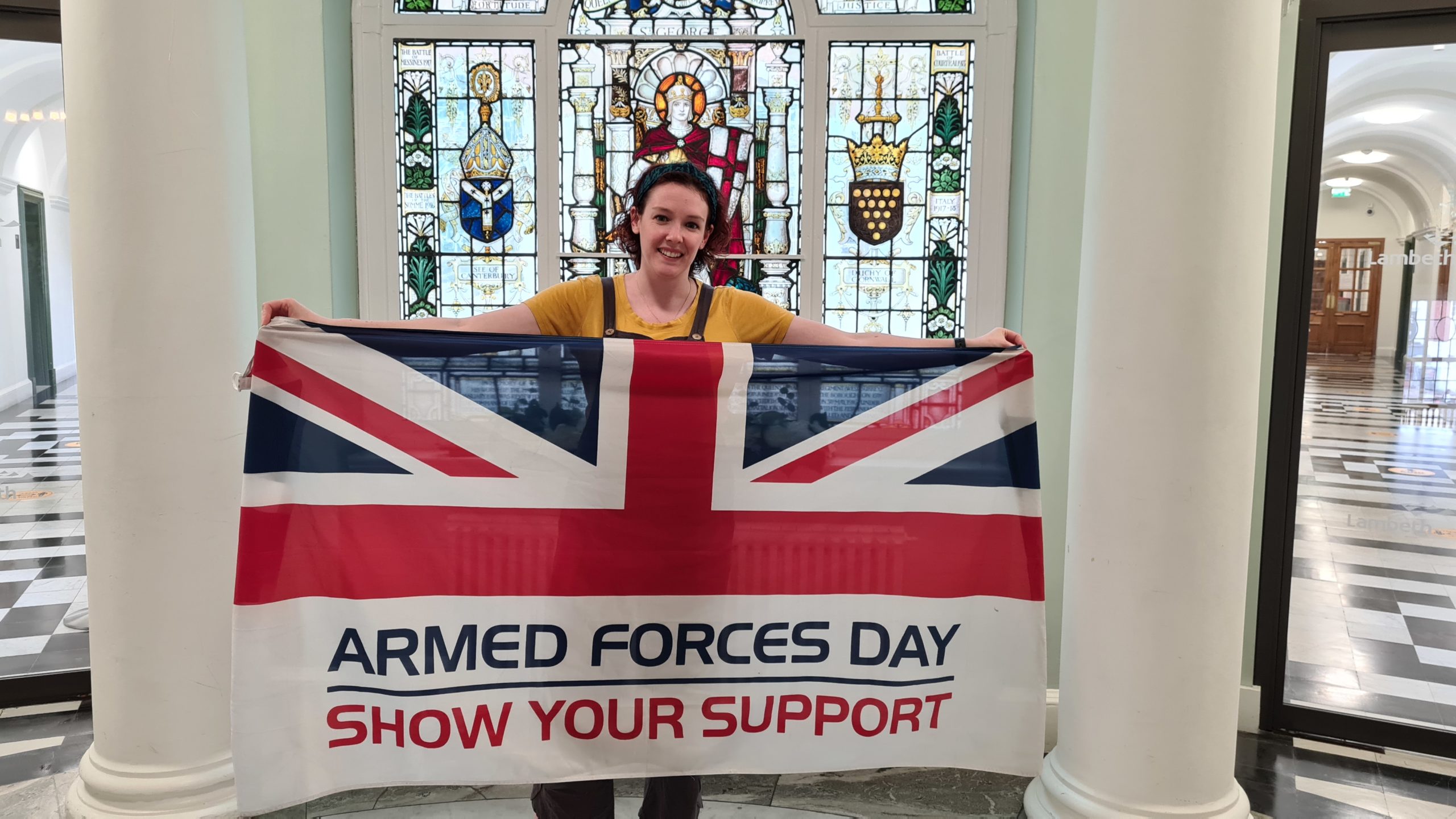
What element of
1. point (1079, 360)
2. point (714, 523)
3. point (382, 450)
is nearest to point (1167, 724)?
point (1079, 360)

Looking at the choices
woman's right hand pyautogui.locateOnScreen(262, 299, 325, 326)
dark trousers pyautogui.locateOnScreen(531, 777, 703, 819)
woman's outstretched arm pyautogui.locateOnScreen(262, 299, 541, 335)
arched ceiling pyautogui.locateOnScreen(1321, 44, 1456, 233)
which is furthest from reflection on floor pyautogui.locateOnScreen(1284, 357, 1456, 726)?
woman's right hand pyautogui.locateOnScreen(262, 299, 325, 326)

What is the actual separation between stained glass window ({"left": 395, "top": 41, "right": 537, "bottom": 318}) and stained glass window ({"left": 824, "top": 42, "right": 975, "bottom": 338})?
3.58 ft

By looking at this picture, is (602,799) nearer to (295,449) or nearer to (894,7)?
(295,449)

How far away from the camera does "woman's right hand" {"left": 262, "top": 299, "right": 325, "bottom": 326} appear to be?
1.86 m

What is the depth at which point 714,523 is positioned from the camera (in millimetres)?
1908

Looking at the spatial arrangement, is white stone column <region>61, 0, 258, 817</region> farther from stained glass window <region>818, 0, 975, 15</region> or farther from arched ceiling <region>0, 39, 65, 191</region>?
stained glass window <region>818, 0, 975, 15</region>

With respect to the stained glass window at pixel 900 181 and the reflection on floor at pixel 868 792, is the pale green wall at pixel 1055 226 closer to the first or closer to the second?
the stained glass window at pixel 900 181

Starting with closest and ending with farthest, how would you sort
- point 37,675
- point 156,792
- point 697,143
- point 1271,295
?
point 156,792 < point 1271,295 < point 37,675 < point 697,143

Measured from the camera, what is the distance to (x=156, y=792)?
2.33 metres

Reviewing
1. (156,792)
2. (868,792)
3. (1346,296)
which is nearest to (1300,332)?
(1346,296)

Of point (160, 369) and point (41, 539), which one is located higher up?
point (160, 369)

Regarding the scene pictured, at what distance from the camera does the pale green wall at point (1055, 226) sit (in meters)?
2.91

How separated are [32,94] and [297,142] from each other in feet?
3.42

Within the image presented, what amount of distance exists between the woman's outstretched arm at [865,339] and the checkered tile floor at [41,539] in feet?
7.26
